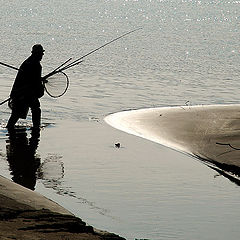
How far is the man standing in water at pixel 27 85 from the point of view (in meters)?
14.6

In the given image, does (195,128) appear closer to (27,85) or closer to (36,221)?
(27,85)

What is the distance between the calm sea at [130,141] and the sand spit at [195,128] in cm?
37

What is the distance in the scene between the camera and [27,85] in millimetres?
14656

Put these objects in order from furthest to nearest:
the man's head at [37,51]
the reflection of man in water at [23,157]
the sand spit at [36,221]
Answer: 1. the man's head at [37,51]
2. the reflection of man in water at [23,157]
3. the sand spit at [36,221]

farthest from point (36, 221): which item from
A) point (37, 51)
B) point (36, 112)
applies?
point (36, 112)

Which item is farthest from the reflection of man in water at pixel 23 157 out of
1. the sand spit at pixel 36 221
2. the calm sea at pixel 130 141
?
the sand spit at pixel 36 221

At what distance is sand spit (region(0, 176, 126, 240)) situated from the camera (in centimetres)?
708

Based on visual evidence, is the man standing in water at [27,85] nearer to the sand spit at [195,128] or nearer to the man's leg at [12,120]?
the man's leg at [12,120]

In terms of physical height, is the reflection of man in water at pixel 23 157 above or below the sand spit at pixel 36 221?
above

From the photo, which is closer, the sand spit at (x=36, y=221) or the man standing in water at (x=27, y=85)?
the sand spit at (x=36, y=221)

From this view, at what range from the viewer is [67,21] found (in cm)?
5822

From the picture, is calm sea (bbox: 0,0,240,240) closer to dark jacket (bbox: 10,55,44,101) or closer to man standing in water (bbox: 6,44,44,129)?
man standing in water (bbox: 6,44,44,129)

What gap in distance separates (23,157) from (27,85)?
2.49 m

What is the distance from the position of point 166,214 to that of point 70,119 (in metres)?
7.84
